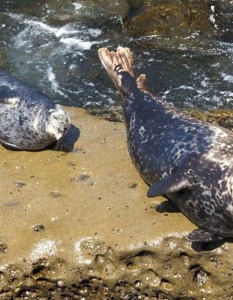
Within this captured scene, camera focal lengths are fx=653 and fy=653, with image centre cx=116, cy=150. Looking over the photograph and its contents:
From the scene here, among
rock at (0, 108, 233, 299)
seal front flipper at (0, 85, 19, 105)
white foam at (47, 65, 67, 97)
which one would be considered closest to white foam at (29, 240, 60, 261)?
rock at (0, 108, 233, 299)

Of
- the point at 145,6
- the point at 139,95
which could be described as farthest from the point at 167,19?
the point at 139,95

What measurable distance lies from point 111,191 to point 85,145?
34.6 inches

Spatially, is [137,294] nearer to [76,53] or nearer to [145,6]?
[76,53]

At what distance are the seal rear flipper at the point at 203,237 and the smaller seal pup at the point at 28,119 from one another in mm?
1800

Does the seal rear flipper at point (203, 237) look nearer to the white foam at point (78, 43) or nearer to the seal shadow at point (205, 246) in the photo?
the seal shadow at point (205, 246)

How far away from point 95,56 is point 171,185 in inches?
194

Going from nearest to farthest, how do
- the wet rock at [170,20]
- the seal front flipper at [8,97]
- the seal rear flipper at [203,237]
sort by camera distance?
the seal rear flipper at [203,237] → the seal front flipper at [8,97] → the wet rock at [170,20]

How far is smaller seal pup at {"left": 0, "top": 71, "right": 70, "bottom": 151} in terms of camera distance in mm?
6244

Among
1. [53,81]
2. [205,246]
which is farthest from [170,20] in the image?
[205,246]

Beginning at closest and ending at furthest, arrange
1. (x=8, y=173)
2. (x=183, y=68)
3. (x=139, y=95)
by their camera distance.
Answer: (x=8, y=173) → (x=139, y=95) → (x=183, y=68)

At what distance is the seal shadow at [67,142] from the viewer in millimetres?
6297

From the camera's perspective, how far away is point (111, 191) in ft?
18.3

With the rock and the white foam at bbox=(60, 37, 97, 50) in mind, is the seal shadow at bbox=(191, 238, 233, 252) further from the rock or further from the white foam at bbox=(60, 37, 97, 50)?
the white foam at bbox=(60, 37, 97, 50)

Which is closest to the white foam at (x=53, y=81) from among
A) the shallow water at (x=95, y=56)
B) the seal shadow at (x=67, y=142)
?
the shallow water at (x=95, y=56)
